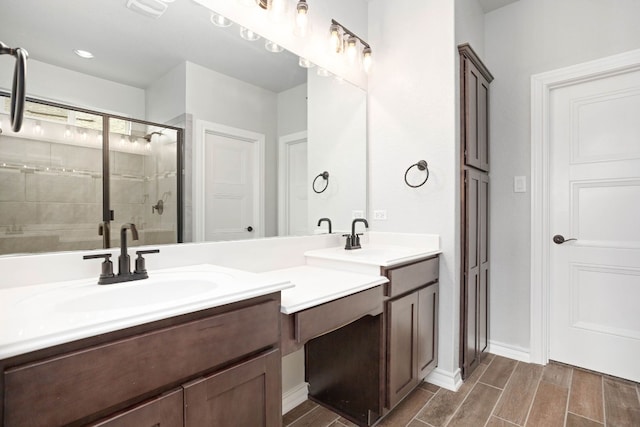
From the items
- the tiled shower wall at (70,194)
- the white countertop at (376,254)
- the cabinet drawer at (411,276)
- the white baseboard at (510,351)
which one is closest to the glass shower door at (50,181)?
the tiled shower wall at (70,194)

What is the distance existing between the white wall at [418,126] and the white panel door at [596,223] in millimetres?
918

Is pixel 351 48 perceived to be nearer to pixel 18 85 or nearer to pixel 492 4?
pixel 492 4

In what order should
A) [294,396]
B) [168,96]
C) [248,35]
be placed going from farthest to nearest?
[294,396] → [248,35] → [168,96]

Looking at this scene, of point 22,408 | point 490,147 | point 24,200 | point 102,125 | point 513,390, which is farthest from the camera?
point 490,147

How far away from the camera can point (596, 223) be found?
2.21 metres

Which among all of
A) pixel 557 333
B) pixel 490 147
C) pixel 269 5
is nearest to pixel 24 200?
pixel 269 5

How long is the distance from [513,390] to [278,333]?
176 centimetres

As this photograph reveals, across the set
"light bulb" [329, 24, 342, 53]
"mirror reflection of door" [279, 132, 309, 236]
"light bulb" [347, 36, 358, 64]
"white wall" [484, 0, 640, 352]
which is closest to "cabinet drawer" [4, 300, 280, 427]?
"mirror reflection of door" [279, 132, 309, 236]

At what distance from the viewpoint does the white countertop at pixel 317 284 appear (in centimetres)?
117

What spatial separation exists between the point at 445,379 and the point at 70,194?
2.17 m

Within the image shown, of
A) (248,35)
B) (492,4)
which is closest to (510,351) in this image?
(492,4)

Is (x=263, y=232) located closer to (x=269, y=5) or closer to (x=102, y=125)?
(x=102, y=125)

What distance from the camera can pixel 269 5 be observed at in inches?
66.5

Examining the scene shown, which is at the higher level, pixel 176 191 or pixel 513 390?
pixel 176 191
